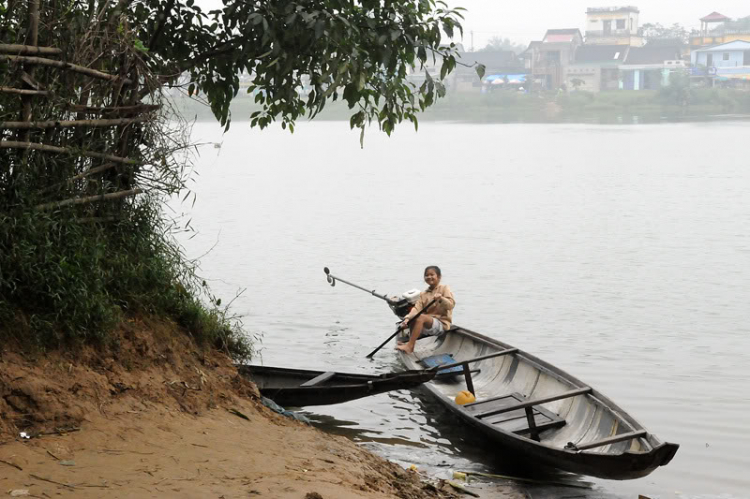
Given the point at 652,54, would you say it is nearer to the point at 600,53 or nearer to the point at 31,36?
the point at 600,53

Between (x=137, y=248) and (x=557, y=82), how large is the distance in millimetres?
76514

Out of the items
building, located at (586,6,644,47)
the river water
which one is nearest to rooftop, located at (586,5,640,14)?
building, located at (586,6,644,47)

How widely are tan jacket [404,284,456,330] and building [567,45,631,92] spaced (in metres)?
71.5

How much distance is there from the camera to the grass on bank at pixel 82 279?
542cm

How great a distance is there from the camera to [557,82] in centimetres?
7962

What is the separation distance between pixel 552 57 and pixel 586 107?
7020 mm

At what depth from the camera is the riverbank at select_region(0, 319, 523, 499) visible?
466cm

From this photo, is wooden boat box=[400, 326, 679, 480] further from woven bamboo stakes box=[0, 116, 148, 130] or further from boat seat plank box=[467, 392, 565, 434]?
woven bamboo stakes box=[0, 116, 148, 130]

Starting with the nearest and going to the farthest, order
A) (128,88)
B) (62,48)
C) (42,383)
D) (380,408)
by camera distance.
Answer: (42,383)
(62,48)
(128,88)
(380,408)

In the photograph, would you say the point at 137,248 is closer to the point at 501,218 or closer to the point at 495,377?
the point at 495,377

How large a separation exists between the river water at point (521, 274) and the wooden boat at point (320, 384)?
950 mm

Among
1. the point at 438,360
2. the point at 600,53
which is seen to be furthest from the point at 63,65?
the point at 600,53

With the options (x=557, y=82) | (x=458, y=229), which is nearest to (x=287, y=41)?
(x=458, y=229)

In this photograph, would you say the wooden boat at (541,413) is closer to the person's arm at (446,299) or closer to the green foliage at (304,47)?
the person's arm at (446,299)
